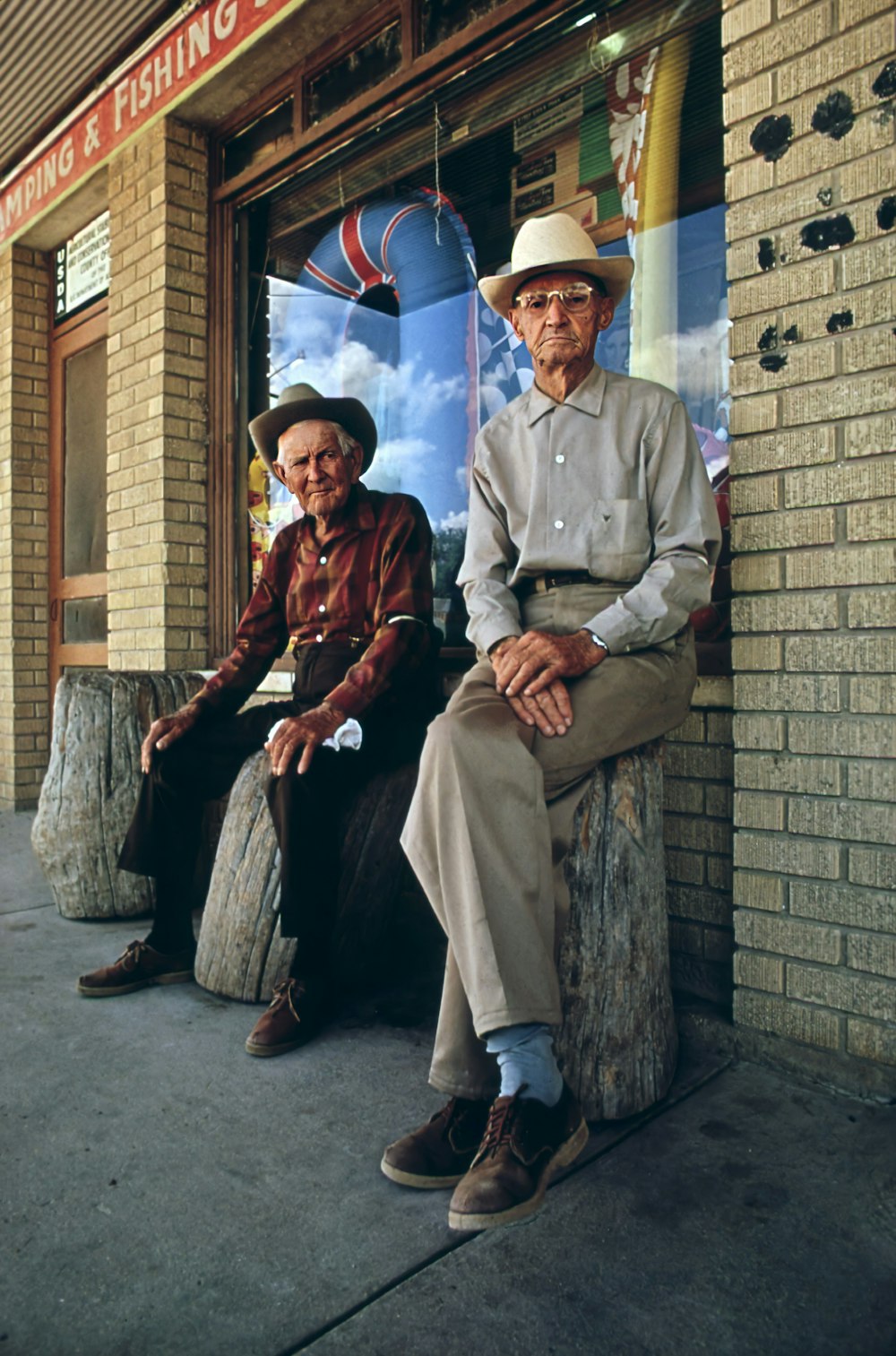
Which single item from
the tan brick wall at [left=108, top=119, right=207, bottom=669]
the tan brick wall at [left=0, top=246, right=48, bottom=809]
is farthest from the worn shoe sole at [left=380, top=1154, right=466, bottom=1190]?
the tan brick wall at [left=0, top=246, right=48, bottom=809]

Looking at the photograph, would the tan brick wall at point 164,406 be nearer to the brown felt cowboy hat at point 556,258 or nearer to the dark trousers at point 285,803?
the dark trousers at point 285,803

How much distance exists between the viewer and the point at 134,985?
2.87 metres

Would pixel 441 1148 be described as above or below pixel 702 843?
below

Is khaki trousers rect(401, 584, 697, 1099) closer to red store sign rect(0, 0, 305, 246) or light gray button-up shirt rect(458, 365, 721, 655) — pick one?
light gray button-up shirt rect(458, 365, 721, 655)

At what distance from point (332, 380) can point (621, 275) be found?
2.17 m

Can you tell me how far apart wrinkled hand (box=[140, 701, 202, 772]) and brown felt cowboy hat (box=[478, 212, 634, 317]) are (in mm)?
1585

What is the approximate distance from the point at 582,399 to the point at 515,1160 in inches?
68.8

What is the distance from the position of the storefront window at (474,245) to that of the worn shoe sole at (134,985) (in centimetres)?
161

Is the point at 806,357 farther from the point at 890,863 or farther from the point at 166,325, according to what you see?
the point at 166,325

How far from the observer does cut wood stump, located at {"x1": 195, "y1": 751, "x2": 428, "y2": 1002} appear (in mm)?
2730

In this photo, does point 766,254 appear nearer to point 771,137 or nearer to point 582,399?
point 771,137

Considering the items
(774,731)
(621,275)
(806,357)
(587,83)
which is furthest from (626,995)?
(587,83)

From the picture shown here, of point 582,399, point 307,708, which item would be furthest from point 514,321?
point 307,708

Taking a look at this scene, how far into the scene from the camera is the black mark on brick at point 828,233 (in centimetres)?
215
